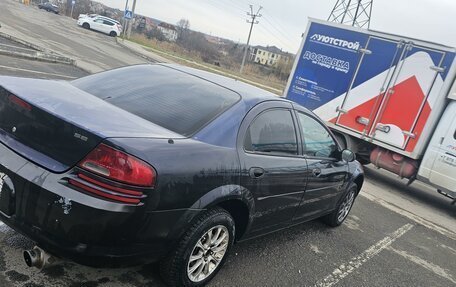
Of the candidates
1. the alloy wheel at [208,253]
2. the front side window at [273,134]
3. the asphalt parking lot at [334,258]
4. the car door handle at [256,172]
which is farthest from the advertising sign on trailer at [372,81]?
the alloy wheel at [208,253]

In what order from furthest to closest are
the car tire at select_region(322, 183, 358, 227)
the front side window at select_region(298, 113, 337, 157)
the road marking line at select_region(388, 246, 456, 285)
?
1. the car tire at select_region(322, 183, 358, 227)
2. the road marking line at select_region(388, 246, 456, 285)
3. the front side window at select_region(298, 113, 337, 157)

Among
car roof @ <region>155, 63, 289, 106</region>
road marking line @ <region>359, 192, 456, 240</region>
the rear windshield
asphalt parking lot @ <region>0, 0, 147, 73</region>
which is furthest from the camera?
asphalt parking lot @ <region>0, 0, 147, 73</region>

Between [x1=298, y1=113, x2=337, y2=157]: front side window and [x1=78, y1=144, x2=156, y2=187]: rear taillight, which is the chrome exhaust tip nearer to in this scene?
[x1=78, y1=144, x2=156, y2=187]: rear taillight

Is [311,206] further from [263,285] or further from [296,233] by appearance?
[263,285]

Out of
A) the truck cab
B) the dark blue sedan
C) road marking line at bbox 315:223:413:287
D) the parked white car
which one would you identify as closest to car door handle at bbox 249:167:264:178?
the dark blue sedan

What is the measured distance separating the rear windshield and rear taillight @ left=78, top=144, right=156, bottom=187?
24.6 inches

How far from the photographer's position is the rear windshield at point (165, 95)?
3.34 metres

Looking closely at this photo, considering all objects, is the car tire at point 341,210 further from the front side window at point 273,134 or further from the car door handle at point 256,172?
the car door handle at point 256,172

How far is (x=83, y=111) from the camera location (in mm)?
2986

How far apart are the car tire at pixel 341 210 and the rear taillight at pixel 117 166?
342 cm

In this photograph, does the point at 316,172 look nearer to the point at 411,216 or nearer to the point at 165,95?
the point at 165,95

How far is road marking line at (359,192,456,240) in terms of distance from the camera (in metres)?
7.11

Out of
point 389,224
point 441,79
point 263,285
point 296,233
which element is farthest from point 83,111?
point 441,79

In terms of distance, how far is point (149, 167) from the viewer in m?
2.65
